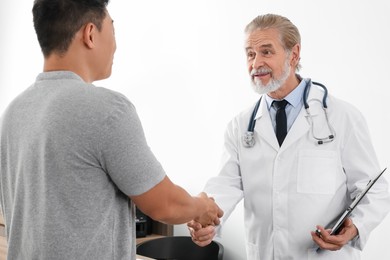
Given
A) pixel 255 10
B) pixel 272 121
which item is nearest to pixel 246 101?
pixel 255 10

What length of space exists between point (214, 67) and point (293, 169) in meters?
1.09

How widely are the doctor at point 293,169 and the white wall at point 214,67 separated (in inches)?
13.6

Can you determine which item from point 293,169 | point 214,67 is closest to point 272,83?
point 293,169

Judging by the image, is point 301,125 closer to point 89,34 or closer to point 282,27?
point 282,27

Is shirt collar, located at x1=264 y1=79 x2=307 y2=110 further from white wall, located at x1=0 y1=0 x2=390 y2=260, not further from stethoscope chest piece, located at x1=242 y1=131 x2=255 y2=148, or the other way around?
white wall, located at x1=0 y1=0 x2=390 y2=260

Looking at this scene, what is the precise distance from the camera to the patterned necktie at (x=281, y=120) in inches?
68.4

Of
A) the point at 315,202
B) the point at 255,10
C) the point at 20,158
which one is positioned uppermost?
the point at 255,10

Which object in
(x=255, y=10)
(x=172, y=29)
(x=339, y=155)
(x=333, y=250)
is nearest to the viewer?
(x=333, y=250)

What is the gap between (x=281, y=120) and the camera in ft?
5.82

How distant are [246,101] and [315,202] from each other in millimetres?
925

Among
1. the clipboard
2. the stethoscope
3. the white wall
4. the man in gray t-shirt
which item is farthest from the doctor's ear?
the man in gray t-shirt

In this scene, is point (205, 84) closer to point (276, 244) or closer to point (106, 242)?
point (276, 244)

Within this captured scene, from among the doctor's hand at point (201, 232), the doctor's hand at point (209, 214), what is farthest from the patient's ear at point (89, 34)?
the doctor's hand at point (201, 232)

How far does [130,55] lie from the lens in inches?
121
